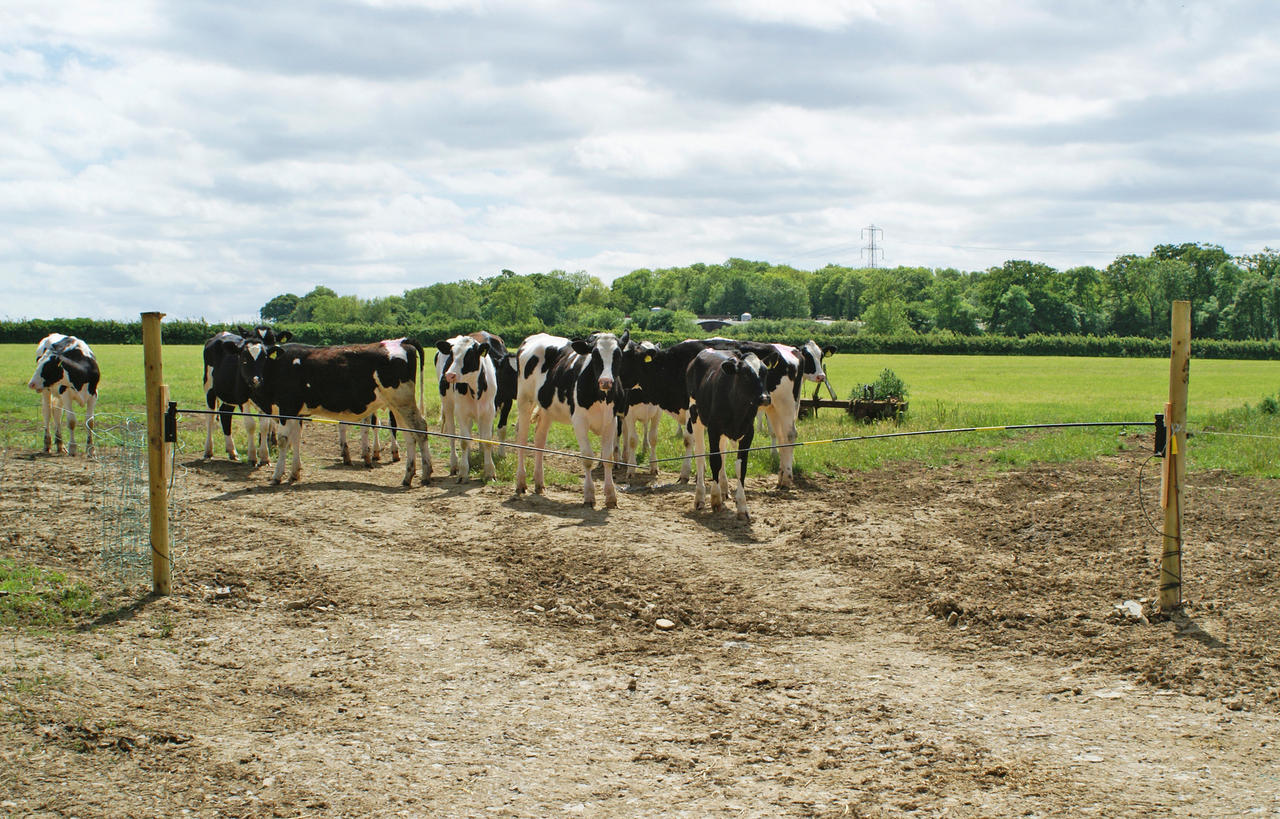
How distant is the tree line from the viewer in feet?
358

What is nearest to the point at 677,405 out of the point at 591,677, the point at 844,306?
the point at 591,677

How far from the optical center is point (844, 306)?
602 ft

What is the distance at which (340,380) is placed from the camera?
15.4m

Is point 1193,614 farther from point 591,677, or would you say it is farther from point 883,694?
point 591,677

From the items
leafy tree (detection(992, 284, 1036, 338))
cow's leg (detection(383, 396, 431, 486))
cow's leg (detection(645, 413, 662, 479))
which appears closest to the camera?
cow's leg (detection(383, 396, 431, 486))

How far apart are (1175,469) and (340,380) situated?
39.4 ft

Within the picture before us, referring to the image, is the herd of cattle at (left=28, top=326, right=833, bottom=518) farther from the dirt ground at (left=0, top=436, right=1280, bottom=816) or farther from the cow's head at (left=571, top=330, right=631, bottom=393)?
the dirt ground at (left=0, top=436, right=1280, bottom=816)

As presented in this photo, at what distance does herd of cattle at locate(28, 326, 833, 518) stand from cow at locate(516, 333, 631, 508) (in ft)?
0.07

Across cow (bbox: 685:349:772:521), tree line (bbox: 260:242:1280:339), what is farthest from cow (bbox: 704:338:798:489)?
tree line (bbox: 260:242:1280:339)

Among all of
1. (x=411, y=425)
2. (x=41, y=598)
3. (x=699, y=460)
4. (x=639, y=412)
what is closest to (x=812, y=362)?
(x=639, y=412)

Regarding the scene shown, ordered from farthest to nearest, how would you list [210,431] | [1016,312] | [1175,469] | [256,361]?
1. [1016,312]
2. [210,431]
3. [256,361]
4. [1175,469]

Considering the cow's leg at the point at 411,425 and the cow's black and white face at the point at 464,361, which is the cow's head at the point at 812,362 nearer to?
the cow's black and white face at the point at 464,361

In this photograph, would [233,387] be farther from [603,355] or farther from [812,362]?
[812,362]

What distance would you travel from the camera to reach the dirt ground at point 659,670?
17.0ft
